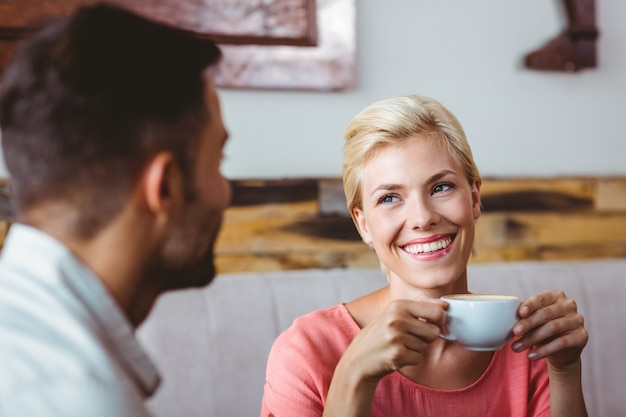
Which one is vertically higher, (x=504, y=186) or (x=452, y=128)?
(x=452, y=128)

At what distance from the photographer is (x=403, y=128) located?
1332mm

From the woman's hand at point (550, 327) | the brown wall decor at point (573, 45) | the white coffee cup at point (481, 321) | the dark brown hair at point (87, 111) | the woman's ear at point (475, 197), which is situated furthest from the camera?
the brown wall decor at point (573, 45)

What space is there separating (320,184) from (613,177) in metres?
0.94

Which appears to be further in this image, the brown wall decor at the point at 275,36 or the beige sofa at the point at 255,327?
the brown wall decor at the point at 275,36

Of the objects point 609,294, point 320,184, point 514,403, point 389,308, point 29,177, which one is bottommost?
point 609,294

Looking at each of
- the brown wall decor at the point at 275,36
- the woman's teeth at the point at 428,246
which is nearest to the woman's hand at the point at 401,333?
the woman's teeth at the point at 428,246

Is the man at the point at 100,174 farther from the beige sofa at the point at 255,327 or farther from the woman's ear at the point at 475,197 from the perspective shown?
the beige sofa at the point at 255,327

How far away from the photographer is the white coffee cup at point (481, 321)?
1.01 meters

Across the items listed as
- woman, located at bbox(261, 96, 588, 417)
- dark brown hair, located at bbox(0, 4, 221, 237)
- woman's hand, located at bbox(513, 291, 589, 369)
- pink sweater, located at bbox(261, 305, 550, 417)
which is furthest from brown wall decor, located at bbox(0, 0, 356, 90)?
dark brown hair, located at bbox(0, 4, 221, 237)

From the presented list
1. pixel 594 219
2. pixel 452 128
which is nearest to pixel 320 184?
pixel 452 128

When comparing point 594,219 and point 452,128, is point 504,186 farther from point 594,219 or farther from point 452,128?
point 452,128

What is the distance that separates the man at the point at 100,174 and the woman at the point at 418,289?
1.70ft

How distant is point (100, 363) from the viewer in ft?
2.19

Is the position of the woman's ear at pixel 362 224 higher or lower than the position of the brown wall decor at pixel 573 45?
lower
